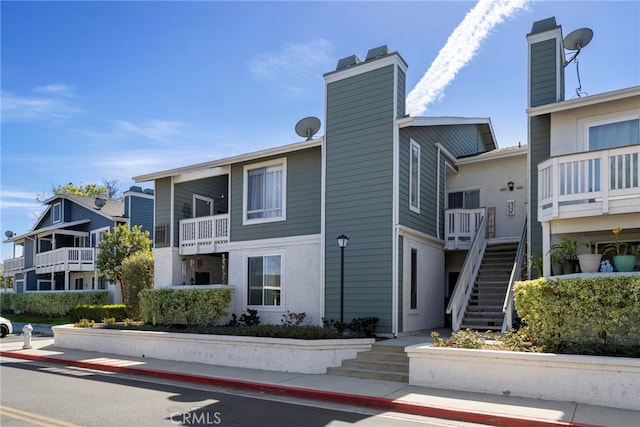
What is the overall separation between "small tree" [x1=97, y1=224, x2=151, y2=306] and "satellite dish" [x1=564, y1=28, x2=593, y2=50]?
873 inches

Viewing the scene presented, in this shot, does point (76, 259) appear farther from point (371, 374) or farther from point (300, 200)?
point (371, 374)

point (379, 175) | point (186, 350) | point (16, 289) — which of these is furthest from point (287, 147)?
point (16, 289)

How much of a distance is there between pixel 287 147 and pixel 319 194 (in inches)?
70.1

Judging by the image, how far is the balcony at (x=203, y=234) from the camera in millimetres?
17422

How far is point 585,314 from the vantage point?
30.4 feet

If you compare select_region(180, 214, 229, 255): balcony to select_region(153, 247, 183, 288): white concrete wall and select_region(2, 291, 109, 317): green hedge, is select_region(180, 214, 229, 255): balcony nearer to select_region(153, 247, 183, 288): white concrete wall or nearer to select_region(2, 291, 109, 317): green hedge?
select_region(153, 247, 183, 288): white concrete wall

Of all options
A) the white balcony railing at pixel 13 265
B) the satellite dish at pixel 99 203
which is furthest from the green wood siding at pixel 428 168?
the white balcony railing at pixel 13 265

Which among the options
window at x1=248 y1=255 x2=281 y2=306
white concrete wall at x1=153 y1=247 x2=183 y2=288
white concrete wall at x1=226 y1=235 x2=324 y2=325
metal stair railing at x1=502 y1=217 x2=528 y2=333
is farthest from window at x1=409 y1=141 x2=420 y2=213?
white concrete wall at x1=153 y1=247 x2=183 y2=288

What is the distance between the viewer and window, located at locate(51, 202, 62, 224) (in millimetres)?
36062

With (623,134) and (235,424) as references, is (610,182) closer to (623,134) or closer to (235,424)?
(623,134)

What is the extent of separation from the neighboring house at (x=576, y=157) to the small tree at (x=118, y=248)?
2118 cm

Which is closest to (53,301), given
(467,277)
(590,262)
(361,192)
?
(361,192)

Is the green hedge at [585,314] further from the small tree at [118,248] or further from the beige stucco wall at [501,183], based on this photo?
the small tree at [118,248]

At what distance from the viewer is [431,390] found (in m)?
9.34
